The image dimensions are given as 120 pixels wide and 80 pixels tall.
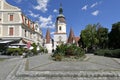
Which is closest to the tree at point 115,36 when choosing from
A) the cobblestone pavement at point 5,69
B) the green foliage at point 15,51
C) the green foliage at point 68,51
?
the green foliage at point 15,51

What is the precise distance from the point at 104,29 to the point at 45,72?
5286 centimetres

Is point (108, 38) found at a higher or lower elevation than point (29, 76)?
higher

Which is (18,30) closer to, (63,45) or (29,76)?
(63,45)

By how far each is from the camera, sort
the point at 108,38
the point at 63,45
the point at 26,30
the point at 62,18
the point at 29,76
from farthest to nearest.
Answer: the point at 62,18
the point at 108,38
the point at 26,30
the point at 63,45
the point at 29,76

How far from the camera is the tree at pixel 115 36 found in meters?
53.0

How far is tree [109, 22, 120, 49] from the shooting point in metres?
53.0

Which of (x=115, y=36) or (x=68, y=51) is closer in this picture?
(x=68, y=51)

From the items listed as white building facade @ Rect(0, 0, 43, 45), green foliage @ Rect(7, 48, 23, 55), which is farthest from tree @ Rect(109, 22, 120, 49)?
green foliage @ Rect(7, 48, 23, 55)

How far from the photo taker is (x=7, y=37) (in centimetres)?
4081

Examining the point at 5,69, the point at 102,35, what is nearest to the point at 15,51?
the point at 5,69

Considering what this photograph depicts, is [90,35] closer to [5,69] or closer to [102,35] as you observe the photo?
[102,35]

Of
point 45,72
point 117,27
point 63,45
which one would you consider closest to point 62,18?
point 117,27

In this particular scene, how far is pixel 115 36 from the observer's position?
5394 cm

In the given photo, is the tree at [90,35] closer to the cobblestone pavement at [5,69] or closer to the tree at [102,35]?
the tree at [102,35]
